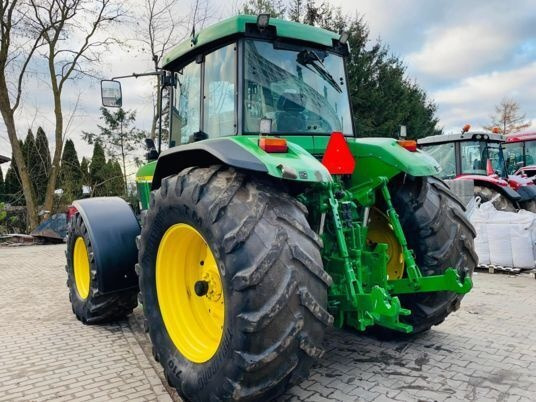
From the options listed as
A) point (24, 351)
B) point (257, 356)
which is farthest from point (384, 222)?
point (24, 351)

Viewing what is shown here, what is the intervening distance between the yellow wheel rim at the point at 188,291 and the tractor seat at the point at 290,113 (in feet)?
3.28

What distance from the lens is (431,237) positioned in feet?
11.2

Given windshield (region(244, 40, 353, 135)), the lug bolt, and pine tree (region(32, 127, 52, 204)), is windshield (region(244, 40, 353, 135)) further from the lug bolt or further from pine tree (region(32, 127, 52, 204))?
pine tree (region(32, 127, 52, 204))

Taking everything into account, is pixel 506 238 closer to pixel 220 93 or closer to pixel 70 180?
pixel 220 93

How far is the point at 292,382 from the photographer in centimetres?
230

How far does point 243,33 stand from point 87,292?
326 cm

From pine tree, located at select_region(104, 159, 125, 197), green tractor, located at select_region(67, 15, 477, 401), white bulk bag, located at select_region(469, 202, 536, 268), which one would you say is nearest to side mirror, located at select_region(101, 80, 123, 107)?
green tractor, located at select_region(67, 15, 477, 401)

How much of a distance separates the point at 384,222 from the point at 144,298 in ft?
6.46

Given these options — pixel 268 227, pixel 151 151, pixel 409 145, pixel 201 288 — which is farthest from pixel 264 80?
pixel 151 151

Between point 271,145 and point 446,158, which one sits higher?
point 446,158

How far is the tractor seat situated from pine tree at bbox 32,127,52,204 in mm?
17928

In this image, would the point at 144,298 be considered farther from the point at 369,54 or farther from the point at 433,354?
the point at 369,54

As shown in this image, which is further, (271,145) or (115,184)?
(115,184)

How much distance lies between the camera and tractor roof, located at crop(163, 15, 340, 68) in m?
3.14
